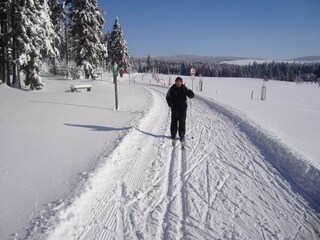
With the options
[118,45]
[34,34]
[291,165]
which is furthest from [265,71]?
[291,165]

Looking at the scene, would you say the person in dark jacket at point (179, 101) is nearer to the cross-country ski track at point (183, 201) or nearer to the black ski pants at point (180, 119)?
the black ski pants at point (180, 119)

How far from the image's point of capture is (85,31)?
29328 millimetres

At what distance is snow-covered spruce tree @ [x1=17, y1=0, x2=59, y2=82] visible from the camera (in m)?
20.7

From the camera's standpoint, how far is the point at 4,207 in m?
4.15

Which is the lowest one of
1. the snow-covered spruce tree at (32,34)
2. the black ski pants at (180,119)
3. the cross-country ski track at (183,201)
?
the cross-country ski track at (183,201)

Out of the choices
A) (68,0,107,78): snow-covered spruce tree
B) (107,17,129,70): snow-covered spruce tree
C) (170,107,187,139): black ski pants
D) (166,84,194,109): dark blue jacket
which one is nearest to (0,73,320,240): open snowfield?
(170,107,187,139): black ski pants

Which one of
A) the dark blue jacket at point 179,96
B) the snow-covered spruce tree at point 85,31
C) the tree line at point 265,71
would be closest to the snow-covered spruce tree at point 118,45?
the snow-covered spruce tree at point 85,31

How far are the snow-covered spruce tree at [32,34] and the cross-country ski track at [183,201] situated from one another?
17992mm

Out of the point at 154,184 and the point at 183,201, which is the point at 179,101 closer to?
the point at 154,184

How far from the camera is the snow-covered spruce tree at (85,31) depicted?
29516mm

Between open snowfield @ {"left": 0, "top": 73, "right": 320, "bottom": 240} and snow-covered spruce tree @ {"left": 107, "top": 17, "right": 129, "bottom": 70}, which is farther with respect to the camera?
snow-covered spruce tree @ {"left": 107, "top": 17, "right": 129, "bottom": 70}

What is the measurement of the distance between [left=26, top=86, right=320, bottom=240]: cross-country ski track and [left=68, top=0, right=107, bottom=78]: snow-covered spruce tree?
25.4 m

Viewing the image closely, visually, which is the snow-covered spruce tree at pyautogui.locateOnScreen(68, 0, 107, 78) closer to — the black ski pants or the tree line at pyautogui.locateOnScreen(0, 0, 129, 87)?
the tree line at pyautogui.locateOnScreen(0, 0, 129, 87)

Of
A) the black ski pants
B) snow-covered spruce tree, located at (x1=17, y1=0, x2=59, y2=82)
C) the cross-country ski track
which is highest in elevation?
snow-covered spruce tree, located at (x1=17, y1=0, x2=59, y2=82)
